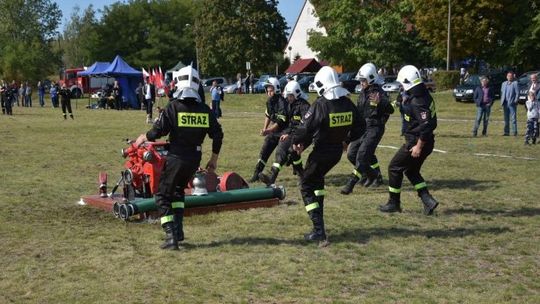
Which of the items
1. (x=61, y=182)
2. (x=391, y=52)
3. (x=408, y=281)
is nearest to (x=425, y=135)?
(x=408, y=281)

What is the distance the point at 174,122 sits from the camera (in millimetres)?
7535

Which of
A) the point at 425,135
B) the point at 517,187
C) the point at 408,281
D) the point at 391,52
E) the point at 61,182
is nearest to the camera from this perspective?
the point at 408,281

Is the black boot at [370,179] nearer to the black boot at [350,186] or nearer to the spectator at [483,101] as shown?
the black boot at [350,186]

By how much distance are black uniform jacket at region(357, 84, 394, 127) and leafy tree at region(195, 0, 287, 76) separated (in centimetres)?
6390

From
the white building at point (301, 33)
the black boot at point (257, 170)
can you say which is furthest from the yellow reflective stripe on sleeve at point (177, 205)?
the white building at point (301, 33)

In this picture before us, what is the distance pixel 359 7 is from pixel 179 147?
53.5 metres

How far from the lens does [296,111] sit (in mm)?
11805

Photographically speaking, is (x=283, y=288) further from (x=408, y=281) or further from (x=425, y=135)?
(x=425, y=135)

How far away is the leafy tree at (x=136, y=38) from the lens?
3578 inches

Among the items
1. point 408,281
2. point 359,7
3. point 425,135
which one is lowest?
point 408,281

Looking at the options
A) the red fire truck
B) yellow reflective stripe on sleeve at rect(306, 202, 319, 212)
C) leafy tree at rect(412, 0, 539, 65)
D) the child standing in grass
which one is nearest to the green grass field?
yellow reflective stripe on sleeve at rect(306, 202, 319, 212)

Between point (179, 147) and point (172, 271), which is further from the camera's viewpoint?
point (179, 147)

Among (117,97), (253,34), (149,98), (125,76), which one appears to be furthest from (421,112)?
(253,34)

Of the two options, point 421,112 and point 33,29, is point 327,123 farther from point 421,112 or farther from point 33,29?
point 33,29
